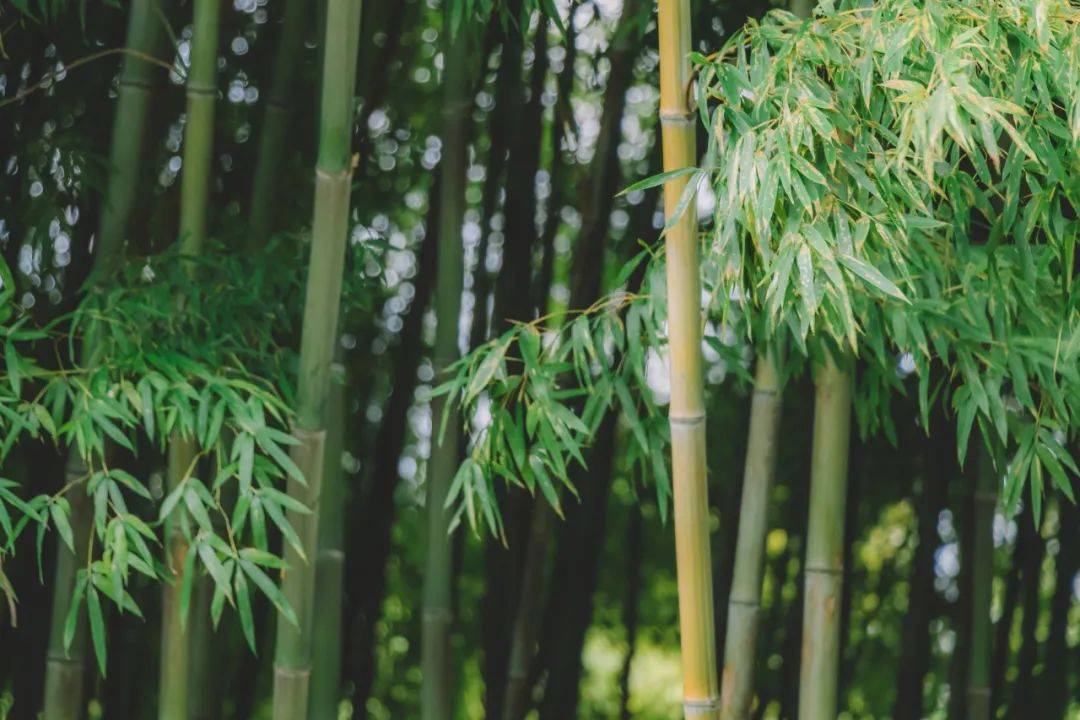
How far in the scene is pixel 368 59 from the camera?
3699mm

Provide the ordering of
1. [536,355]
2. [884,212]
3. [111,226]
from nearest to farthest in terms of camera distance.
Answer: [884,212] < [536,355] < [111,226]

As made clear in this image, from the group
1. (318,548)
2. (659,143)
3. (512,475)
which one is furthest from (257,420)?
(659,143)

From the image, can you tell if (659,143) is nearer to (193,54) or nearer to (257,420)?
(193,54)

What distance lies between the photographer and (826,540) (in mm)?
2441

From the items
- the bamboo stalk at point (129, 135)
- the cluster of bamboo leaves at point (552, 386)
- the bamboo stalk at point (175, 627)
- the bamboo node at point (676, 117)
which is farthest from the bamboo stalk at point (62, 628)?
the bamboo node at point (676, 117)

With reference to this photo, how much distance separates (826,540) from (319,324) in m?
1.00

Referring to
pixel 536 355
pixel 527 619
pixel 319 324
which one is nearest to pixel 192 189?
pixel 319 324

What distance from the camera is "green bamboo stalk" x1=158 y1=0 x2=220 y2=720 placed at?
97.2 inches

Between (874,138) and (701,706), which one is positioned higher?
(874,138)

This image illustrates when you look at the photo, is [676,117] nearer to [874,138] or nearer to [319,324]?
[874,138]

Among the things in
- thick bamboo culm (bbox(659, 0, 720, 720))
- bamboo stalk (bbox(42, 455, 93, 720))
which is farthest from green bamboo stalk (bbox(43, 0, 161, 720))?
thick bamboo culm (bbox(659, 0, 720, 720))

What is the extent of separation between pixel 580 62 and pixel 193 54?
1.65m

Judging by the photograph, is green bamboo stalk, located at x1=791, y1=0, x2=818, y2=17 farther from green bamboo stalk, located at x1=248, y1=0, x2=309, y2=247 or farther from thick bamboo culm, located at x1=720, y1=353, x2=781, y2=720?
green bamboo stalk, located at x1=248, y1=0, x2=309, y2=247

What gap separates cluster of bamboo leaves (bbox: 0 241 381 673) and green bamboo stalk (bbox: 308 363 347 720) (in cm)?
24
